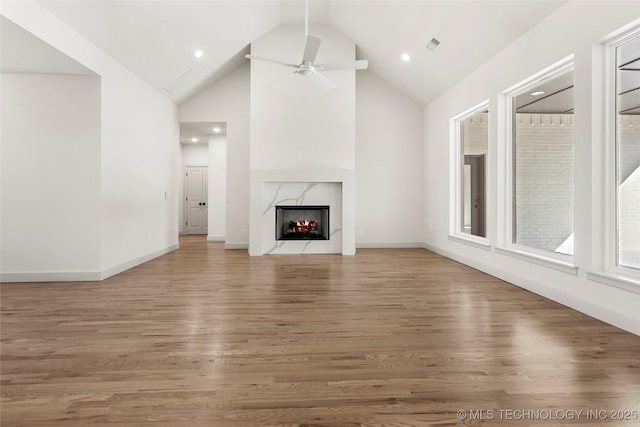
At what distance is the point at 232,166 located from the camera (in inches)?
280

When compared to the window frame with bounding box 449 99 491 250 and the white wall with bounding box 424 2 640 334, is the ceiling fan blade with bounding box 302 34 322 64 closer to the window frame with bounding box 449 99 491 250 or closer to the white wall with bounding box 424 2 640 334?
the white wall with bounding box 424 2 640 334

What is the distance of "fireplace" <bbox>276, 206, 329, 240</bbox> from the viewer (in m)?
6.55

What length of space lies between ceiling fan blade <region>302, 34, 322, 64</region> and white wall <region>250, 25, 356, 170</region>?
2.16 meters

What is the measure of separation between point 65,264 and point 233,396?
3.58 metres

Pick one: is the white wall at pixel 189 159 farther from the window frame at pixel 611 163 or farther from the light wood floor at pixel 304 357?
the window frame at pixel 611 163

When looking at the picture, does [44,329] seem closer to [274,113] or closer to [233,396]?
[233,396]

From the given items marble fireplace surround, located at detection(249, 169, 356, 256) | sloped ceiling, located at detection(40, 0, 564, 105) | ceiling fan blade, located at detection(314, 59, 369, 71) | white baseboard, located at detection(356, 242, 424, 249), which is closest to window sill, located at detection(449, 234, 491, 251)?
white baseboard, located at detection(356, 242, 424, 249)

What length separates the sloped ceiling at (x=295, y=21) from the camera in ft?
12.2

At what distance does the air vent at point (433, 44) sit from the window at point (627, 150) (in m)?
2.38

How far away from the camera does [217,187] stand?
347 inches

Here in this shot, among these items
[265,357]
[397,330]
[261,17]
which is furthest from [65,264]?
[261,17]

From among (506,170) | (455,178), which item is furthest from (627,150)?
(455,178)

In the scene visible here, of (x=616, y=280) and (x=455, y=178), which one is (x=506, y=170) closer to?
(x=455, y=178)

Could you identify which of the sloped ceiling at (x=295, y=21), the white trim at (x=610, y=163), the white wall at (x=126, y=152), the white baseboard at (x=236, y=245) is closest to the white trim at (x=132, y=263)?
the white wall at (x=126, y=152)
